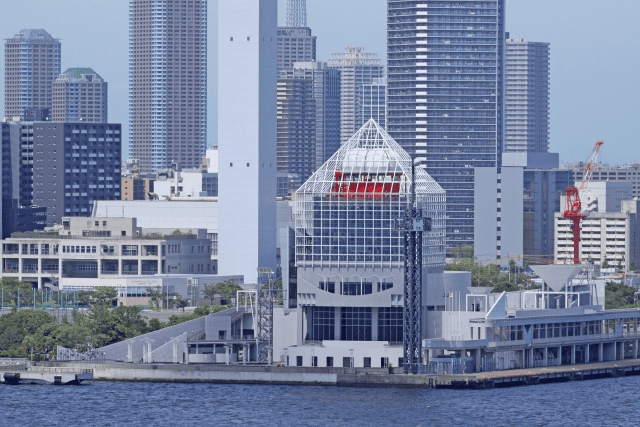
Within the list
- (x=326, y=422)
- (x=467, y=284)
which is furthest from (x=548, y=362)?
(x=326, y=422)

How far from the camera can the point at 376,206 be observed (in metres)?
152

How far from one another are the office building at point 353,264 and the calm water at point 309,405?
406 inches

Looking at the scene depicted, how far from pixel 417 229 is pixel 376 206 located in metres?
11.3

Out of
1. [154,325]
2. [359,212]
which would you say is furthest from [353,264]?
[154,325]

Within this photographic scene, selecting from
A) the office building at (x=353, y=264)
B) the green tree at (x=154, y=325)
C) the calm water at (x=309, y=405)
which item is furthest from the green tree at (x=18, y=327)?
the office building at (x=353, y=264)

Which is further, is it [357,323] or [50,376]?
[357,323]

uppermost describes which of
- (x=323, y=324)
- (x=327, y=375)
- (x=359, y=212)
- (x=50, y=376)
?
(x=359, y=212)

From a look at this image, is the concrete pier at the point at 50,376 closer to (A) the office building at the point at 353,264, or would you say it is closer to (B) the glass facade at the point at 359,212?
(A) the office building at the point at 353,264

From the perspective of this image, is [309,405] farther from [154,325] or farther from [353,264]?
[154,325]

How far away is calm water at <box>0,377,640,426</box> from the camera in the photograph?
413 feet

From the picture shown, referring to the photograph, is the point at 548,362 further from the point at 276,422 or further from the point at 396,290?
the point at 276,422

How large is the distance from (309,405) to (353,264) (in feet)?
71.4

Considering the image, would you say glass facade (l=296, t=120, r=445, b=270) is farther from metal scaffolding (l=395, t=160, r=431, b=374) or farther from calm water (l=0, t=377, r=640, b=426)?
calm water (l=0, t=377, r=640, b=426)

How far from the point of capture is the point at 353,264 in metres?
151
